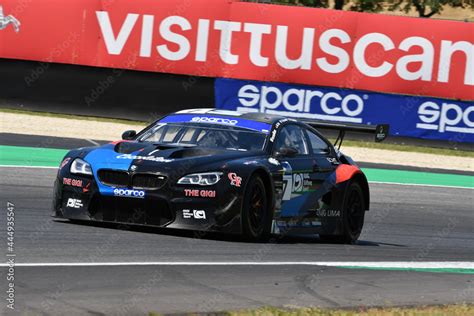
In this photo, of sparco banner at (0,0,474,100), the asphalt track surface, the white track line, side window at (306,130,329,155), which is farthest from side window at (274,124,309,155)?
sparco banner at (0,0,474,100)

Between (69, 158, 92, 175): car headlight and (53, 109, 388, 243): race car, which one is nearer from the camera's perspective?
(53, 109, 388, 243): race car

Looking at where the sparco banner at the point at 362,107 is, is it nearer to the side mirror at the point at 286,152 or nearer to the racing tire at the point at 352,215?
the racing tire at the point at 352,215

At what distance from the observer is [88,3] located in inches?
839

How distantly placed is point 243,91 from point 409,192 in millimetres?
5361

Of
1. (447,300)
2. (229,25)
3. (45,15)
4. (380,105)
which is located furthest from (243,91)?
(447,300)

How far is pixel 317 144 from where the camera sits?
37.0 ft

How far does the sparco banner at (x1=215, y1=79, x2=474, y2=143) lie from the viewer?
20641 millimetres

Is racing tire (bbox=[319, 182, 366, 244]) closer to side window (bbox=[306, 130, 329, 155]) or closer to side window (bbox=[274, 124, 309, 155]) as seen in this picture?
side window (bbox=[306, 130, 329, 155])

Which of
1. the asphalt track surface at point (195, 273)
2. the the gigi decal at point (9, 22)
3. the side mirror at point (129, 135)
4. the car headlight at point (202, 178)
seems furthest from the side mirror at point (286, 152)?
the the gigi decal at point (9, 22)

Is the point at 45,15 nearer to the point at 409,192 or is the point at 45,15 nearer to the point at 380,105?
the point at 380,105

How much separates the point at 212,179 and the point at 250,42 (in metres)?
11.7

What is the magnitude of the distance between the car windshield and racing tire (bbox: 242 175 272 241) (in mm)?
587

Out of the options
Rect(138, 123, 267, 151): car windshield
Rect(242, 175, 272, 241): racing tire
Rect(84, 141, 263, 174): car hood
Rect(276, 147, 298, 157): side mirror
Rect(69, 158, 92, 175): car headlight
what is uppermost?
Rect(138, 123, 267, 151): car windshield

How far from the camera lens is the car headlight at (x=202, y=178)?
31.0ft
